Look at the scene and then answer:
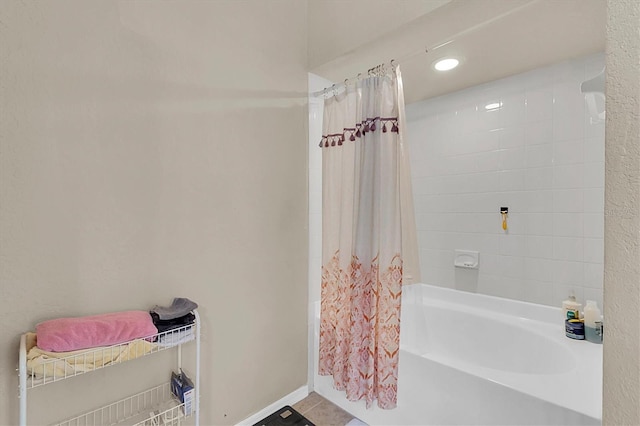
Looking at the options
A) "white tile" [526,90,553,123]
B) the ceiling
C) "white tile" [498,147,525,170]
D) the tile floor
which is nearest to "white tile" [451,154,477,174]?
"white tile" [498,147,525,170]

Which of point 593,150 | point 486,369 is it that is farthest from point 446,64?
point 486,369

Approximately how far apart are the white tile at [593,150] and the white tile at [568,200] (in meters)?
0.20

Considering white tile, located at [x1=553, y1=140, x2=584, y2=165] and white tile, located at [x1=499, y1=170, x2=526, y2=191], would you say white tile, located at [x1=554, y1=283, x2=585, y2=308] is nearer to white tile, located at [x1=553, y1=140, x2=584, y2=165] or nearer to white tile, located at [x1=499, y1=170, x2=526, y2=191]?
white tile, located at [x1=499, y1=170, x2=526, y2=191]

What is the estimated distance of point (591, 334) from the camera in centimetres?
169

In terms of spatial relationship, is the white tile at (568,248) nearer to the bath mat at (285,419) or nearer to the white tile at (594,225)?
the white tile at (594,225)

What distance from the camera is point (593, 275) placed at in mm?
1868

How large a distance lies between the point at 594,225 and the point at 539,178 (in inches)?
16.4

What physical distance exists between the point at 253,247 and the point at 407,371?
1.06m

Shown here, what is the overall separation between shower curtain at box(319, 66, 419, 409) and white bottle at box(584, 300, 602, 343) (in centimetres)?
106

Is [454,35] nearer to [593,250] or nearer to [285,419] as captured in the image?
[593,250]

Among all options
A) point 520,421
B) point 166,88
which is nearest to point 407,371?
point 520,421

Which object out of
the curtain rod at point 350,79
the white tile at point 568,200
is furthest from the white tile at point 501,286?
the curtain rod at point 350,79

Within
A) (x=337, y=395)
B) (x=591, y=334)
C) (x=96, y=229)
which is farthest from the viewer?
(x=337, y=395)

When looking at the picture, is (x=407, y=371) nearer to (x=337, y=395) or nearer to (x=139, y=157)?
(x=337, y=395)
